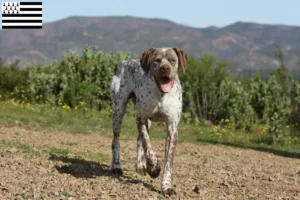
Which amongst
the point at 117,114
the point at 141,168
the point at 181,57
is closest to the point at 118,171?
the point at 141,168

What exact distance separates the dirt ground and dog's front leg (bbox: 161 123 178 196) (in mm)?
130

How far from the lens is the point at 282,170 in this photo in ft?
39.0

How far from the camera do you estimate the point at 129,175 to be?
30.5ft

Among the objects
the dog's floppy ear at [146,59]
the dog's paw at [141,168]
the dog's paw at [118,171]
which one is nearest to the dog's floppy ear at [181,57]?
the dog's floppy ear at [146,59]

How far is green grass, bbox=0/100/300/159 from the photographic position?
17.0 metres

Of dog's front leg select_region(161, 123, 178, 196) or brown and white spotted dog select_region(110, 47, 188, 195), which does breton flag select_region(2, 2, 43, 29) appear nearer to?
brown and white spotted dog select_region(110, 47, 188, 195)

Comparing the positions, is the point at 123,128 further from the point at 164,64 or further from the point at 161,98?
the point at 164,64

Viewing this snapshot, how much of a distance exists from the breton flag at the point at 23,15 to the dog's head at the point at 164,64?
9109 millimetres

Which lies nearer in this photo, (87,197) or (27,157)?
(87,197)

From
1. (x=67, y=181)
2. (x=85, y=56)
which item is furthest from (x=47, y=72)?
(x=67, y=181)

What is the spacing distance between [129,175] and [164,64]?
92.3 inches

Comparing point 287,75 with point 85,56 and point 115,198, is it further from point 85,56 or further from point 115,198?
point 115,198

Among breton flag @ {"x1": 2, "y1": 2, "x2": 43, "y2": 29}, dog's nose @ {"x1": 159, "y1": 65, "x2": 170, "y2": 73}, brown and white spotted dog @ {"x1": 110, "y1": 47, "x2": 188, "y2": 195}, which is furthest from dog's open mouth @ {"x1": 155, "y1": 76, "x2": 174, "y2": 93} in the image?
breton flag @ {"x1": 2, "y1": 2, "x2": 43, "y2": 29}

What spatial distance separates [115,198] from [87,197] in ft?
1.19
